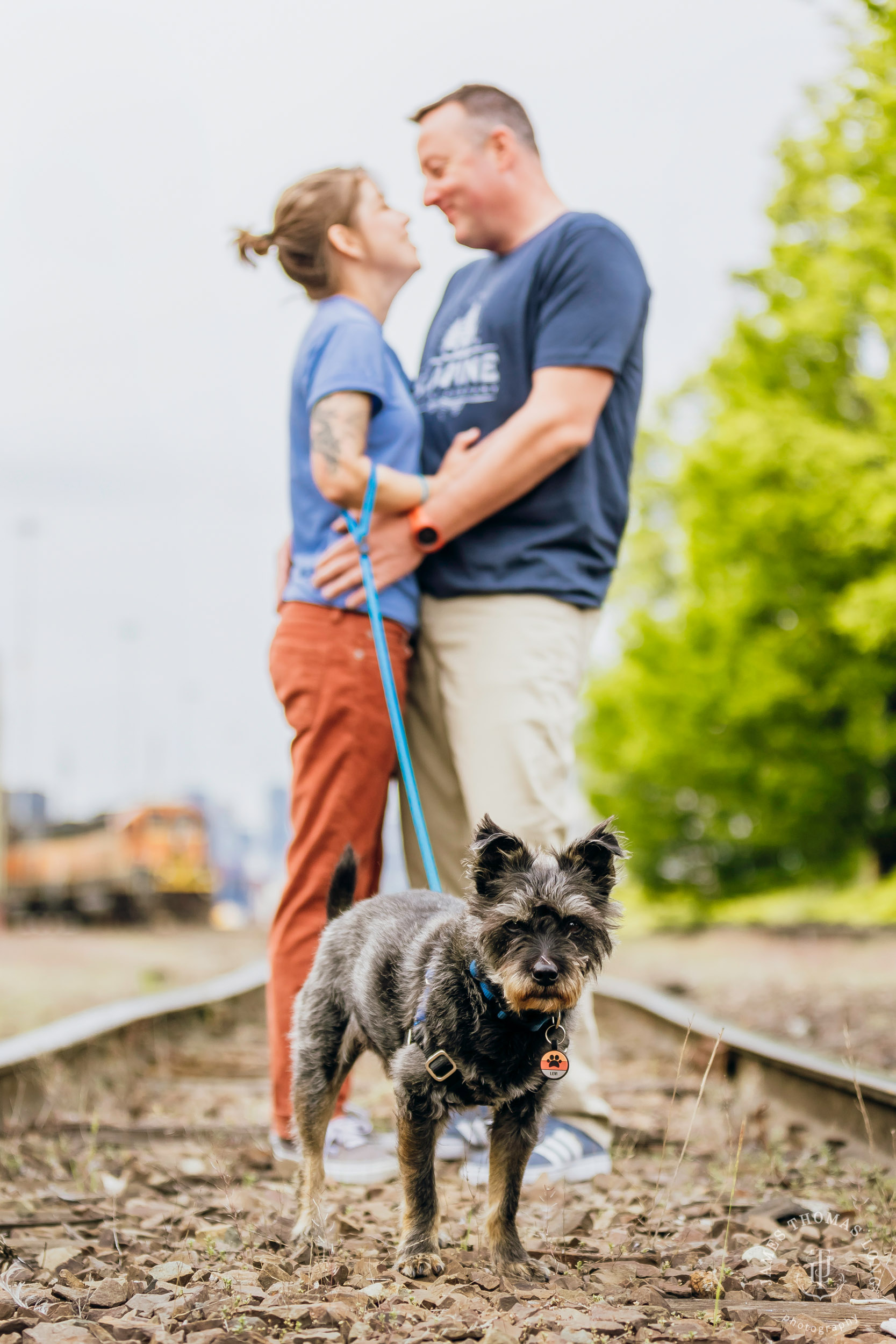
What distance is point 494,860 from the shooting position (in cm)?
307

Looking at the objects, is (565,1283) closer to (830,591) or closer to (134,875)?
(830,591)

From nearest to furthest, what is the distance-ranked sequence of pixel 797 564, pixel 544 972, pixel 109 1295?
1. pixel 109 1295
2. pixel 544 972
3. pixel 797 564

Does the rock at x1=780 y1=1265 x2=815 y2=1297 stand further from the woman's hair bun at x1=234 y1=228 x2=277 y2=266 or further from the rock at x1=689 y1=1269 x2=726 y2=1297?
the woman's hair bun at x1=234 y1=228 x2=277 y2=266

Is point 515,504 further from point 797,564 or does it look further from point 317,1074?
point 797,564

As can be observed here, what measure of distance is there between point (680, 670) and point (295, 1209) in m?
21.6

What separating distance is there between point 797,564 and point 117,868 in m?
20.7

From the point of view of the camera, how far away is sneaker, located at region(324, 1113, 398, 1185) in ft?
13.9

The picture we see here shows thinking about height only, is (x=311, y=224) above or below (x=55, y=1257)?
above

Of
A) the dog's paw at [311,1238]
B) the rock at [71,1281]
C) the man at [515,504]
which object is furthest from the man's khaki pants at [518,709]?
the rock at [71,1281]

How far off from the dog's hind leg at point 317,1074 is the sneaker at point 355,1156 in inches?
23.8

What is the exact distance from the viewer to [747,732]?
77.0 feet

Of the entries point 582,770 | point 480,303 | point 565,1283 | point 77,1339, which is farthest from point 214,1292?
point 582,770

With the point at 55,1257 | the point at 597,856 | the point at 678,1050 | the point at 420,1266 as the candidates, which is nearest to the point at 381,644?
the point at 597,856

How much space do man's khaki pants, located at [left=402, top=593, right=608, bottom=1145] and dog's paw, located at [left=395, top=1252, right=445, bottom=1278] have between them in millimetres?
1214
